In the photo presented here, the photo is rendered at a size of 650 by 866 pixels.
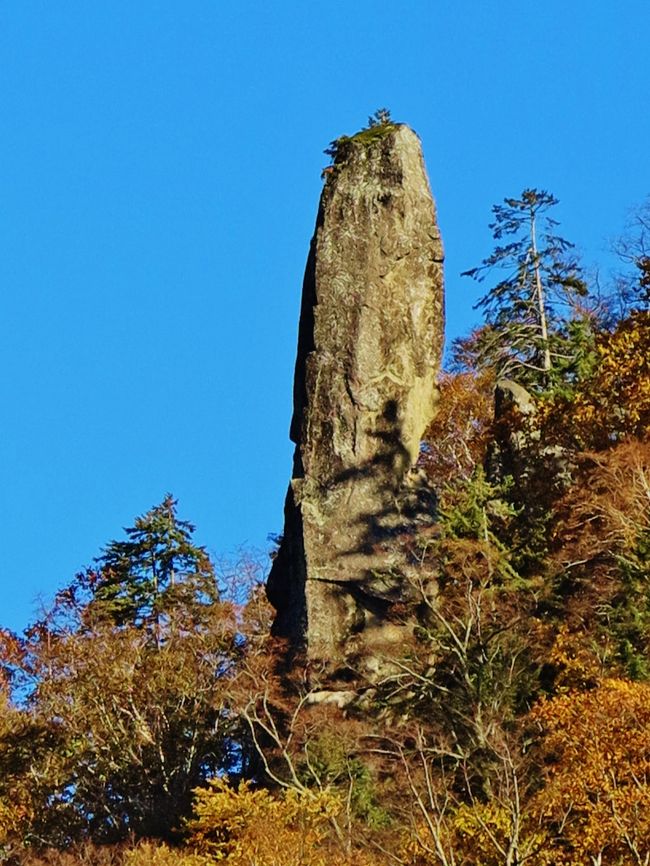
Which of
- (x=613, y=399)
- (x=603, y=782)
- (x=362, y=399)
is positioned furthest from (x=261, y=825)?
(x=362, y=399)

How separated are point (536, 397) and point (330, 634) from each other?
7.18 m

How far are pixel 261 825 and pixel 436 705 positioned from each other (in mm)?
4648

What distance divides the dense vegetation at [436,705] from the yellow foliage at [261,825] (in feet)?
0.17

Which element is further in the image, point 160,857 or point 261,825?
point 160,857

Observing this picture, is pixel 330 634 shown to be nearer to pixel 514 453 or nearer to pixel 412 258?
pixel 514 453

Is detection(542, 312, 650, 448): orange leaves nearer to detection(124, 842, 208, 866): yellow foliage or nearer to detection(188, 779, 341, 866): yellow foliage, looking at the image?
detection(188, 779, 341, 866): yellow foliage

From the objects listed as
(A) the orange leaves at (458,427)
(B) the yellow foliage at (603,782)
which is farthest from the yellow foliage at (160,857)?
(A) the orange leaves at (458,427)

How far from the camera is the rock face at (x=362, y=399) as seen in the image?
127ft

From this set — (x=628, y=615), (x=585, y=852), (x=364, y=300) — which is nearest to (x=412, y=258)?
(x=364, y=300)

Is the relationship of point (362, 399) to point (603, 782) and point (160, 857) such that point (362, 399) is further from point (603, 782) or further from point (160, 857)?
point (603, 782)

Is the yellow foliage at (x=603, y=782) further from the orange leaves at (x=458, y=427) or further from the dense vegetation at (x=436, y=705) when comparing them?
the orange leaves at (x=458, y=427)

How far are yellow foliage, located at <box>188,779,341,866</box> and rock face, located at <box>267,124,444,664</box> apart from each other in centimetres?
576

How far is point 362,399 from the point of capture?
41.1 metres

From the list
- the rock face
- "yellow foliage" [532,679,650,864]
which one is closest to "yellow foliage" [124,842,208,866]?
"yellow foliage" [532,679,650,864]
